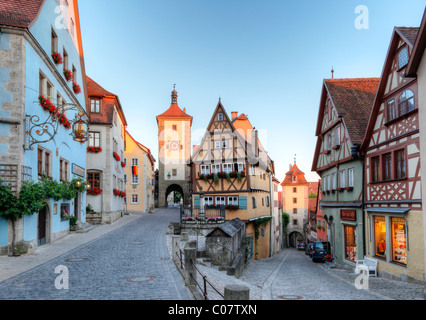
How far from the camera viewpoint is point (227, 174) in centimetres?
3025

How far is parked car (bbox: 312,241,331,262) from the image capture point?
25052 millimetres

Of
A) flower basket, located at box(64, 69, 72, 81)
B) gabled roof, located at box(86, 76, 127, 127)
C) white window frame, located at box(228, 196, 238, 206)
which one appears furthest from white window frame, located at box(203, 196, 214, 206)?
flower basket, located at box(64, 69, 72, 81)

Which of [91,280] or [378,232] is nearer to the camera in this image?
[91,280]

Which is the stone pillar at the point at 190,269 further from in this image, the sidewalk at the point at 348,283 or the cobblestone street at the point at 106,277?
the sidewalk at the point at 348,283

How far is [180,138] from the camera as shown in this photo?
60.2 metres

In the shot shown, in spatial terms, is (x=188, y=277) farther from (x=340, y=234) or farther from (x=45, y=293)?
(x=340, y=234)

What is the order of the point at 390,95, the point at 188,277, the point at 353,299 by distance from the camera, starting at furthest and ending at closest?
the point at 390,95, the point at 353,299, the point at 188,277

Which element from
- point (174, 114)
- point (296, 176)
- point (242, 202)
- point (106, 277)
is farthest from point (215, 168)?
point (296, 176)

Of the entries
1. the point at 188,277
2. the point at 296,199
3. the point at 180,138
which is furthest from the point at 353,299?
the point at 296,199

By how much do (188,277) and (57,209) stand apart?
1223 cm

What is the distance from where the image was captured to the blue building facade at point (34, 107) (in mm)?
13586

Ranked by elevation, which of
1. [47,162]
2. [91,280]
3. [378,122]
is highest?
[378,122]

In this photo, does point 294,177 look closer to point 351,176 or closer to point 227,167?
point 227,167

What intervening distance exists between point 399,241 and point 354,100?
938 centimetres
